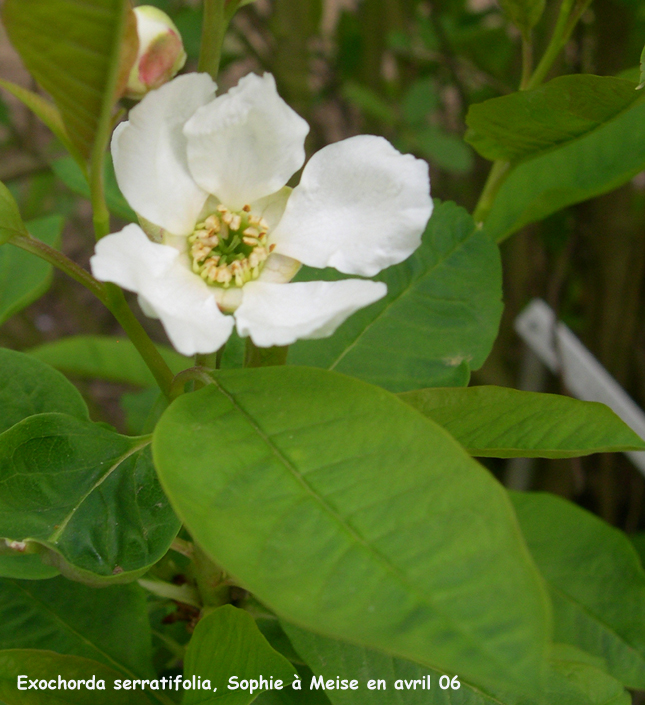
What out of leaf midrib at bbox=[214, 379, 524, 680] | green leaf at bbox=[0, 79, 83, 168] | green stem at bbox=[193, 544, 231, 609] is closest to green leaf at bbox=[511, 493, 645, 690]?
green stem at bbox=[193, 544, 231, 609]

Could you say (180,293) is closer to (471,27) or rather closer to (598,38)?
(598,38)

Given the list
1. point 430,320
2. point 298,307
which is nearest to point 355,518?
point 298,307

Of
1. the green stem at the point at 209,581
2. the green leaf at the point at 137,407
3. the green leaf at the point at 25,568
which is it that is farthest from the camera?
the green leaf at the point at 137,407

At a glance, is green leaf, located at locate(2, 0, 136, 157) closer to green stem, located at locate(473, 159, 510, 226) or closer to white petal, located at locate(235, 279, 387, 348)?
white petal, located at locate(235, 279, 387, 348)

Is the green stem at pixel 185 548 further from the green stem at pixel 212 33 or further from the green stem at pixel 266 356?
the green stem at pixel 212 33

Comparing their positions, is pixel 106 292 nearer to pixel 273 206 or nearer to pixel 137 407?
pixel 273 206

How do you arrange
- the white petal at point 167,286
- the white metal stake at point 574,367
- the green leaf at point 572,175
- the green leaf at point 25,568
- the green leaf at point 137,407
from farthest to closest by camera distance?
the green leaf at point 137,407 → the white metal stake at point 574,367 → the green leaf at point 572,175 → the green leaf at point 25,568 → the white petal at point 167,286

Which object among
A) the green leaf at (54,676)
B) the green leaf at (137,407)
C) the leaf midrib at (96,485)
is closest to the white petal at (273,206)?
the leaf midrib at (96,485)

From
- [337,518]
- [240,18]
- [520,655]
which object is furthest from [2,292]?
[240,18]
